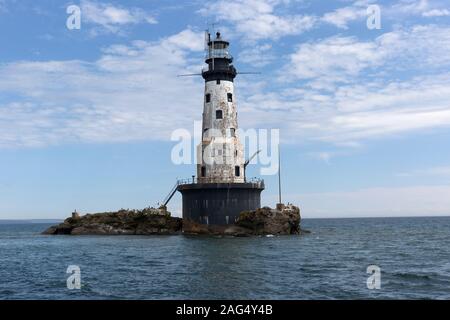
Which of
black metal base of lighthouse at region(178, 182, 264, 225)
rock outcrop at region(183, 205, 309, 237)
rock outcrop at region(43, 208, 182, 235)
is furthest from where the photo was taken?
rock outcrop at region(43, 208, 182, 235)

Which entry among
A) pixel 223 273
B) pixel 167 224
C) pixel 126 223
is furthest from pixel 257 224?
pixel 223 273

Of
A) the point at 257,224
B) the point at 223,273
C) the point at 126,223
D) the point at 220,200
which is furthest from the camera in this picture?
the point at 126,223

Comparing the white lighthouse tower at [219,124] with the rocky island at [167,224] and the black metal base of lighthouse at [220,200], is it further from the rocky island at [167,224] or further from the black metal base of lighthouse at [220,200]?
the rocky island at [167,224]

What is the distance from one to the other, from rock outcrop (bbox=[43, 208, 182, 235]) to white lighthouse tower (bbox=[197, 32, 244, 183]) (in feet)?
29.7

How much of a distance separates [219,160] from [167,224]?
12582 millimetres

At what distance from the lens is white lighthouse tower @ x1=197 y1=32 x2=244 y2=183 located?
202 feet

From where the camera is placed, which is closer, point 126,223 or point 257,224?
point 257,224

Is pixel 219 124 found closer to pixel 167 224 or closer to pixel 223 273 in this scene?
pixel 167 224

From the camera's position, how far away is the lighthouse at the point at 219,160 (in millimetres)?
60156

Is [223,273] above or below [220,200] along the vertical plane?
below

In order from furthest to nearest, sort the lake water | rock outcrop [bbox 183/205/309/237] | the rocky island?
the rocky island
rock outcrop [bbox 183/205/309/237]
the lake water

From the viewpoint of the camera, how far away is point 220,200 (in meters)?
60.0

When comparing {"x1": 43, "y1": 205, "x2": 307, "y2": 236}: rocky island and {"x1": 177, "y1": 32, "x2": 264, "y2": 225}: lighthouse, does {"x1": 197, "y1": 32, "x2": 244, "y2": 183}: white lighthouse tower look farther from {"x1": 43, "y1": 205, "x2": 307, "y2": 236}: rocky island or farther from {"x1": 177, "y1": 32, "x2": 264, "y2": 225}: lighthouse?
{"x1": 43, "y1": 205, "x2": 307, "y2": 236}: rocky island

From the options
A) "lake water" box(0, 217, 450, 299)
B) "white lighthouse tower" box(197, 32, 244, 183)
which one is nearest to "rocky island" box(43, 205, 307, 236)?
"white lighthouse tower" box(197, 32, 244, 183)
